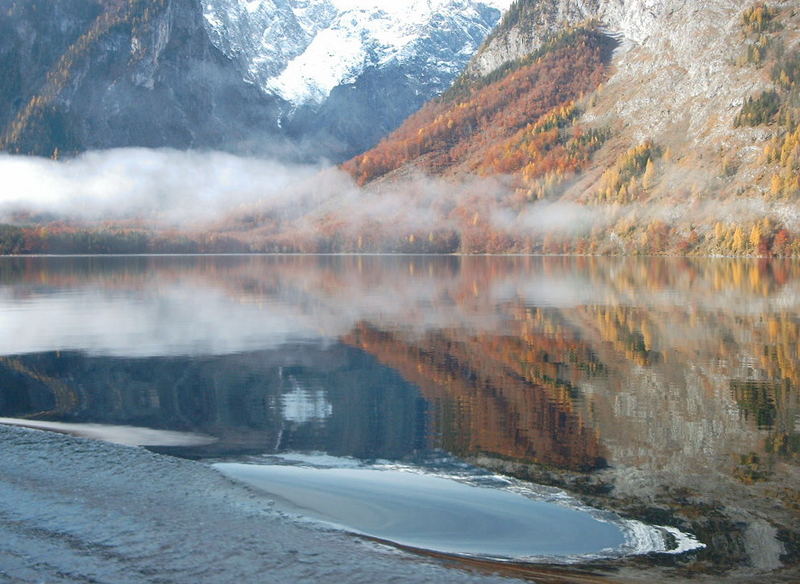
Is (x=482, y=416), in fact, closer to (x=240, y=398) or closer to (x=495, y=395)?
(x=495, y=395)

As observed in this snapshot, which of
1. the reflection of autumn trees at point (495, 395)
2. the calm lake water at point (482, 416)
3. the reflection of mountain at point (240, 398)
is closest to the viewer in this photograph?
the calm lake water at point (482, 416)

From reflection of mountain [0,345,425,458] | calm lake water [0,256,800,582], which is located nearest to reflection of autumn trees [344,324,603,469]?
calm lake water [0,256,800,582]

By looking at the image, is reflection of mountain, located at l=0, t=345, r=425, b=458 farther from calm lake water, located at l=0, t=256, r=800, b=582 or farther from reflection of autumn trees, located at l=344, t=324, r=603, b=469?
reflection of autumn trees, located at l=344, t=324, r=603, b=469

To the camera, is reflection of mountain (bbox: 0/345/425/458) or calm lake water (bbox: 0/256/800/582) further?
reflection of mountain (bbox: 0/345/425/458)

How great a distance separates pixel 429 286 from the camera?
311ft

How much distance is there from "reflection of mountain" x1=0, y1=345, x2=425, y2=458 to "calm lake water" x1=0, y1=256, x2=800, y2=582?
133 millimetres

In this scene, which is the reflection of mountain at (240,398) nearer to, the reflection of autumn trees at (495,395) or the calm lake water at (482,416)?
the calm lake water at (482,416)

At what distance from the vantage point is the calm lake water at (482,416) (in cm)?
1747

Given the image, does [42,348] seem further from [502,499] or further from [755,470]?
[755,470]

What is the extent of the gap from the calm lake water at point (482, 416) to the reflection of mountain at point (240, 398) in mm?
133

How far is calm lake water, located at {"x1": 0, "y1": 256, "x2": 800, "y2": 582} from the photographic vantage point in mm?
17469

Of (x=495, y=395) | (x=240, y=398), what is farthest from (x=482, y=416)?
(x=240, y=398)

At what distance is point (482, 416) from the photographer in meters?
27.0

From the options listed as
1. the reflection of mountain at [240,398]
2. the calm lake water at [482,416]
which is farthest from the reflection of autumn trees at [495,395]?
the reflection of mountain at [240,398]
